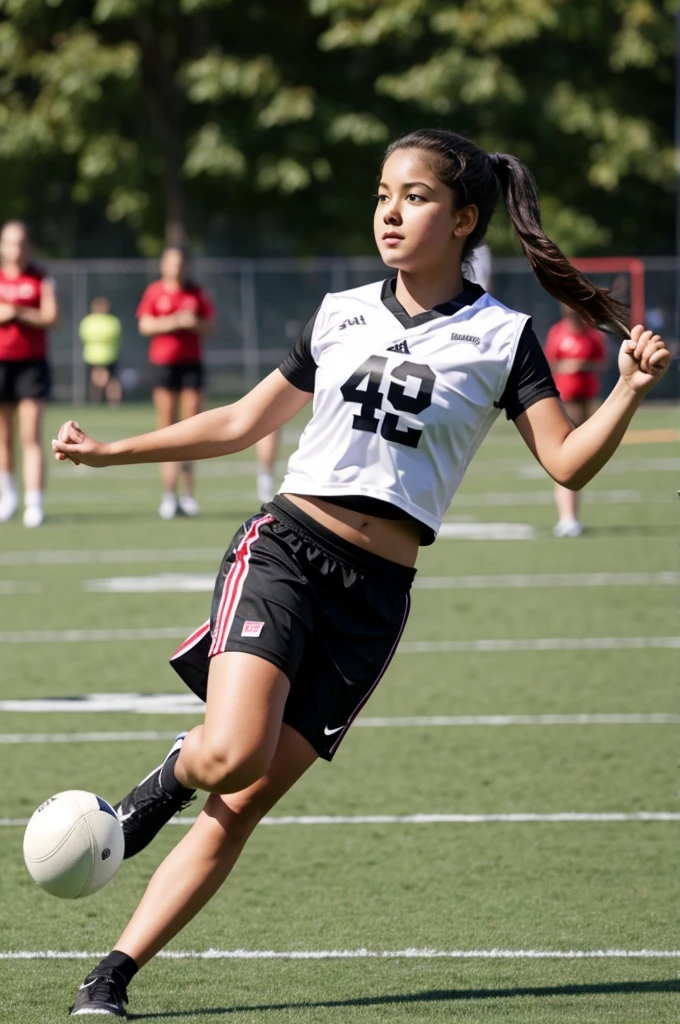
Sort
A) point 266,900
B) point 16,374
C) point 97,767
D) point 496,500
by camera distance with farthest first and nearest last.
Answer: point 496,500, point 16,374, point 97,767, point 266,900

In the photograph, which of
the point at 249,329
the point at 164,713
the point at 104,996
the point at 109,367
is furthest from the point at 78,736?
the point at 249,329

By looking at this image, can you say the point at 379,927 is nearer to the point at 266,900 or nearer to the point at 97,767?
the point at 266,900

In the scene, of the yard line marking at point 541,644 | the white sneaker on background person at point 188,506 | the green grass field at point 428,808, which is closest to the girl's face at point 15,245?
the green grass field at point 428,808

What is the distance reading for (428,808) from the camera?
6.56 m

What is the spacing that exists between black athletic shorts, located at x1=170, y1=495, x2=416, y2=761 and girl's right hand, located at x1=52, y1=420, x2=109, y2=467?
1.45ft

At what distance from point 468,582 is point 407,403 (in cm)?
812

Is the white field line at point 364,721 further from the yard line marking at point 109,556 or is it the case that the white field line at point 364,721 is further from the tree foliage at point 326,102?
the tree foliage at point 326,102

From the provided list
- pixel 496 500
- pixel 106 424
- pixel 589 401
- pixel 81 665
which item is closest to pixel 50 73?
pixel 106 424

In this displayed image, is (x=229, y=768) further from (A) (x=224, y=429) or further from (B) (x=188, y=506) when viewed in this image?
(B) (x=188, y=506)

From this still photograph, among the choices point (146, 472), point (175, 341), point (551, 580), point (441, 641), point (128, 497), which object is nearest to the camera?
point (441, 641)

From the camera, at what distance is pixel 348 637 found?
4.29m

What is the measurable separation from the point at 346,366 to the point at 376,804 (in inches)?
107

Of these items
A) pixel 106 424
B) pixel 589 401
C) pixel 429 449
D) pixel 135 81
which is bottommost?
pixel 106 424

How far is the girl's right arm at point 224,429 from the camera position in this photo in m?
4.50
